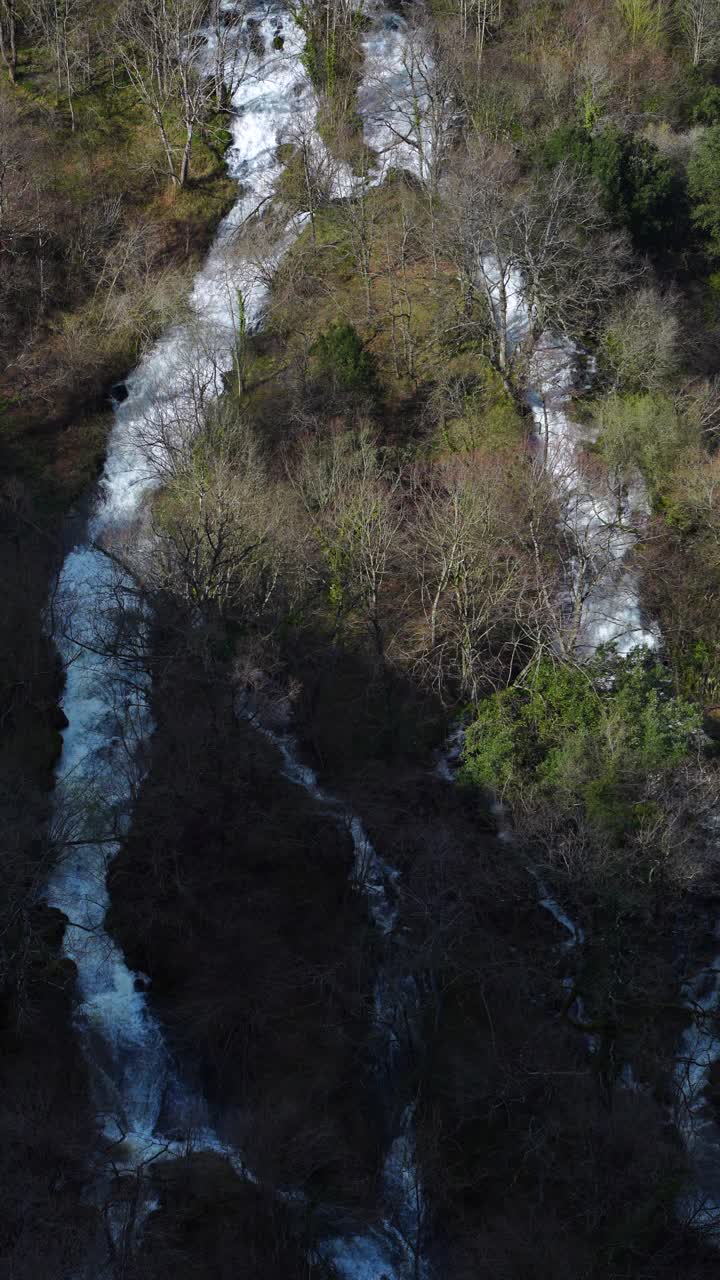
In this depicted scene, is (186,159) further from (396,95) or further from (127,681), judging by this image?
(127,681)

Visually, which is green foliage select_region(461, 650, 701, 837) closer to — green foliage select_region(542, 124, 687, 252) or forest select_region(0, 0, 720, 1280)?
forest select_region(0, 0, 720, 1280)

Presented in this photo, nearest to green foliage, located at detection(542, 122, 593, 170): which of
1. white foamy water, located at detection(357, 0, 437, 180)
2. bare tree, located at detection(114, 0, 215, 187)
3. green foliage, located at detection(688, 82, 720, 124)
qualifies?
white foamy water, located at detection(357, 0, 437, 180)

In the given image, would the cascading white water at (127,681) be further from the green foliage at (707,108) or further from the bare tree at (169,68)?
the green foliage at (707,108)

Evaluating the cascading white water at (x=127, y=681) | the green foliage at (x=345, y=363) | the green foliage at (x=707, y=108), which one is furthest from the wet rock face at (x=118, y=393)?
the green foliage at (x=707, y=108)

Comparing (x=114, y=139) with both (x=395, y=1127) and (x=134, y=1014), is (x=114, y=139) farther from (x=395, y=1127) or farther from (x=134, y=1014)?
(x=395, y=1127)

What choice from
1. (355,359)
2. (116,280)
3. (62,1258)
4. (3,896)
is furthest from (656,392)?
(62,1258)
